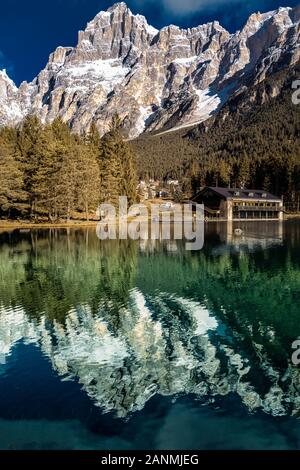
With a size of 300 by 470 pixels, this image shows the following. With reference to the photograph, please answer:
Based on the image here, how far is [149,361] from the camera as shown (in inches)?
463

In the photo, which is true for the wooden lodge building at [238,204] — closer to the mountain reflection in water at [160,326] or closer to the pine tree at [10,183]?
the pine tree at [10,183]

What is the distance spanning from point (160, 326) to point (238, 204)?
308 ft

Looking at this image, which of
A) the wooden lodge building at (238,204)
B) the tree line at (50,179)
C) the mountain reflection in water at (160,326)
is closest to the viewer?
the mountain reflection in water at (160,326)

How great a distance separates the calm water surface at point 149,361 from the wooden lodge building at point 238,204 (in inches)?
3163

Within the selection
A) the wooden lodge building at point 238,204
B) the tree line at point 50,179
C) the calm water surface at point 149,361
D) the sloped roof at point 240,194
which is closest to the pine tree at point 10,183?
the tree line at point 50,179

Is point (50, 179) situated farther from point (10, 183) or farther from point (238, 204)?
point (238, 204)

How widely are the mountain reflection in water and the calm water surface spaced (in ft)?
0.16

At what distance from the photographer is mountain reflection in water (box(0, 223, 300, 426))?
10180 millimetres

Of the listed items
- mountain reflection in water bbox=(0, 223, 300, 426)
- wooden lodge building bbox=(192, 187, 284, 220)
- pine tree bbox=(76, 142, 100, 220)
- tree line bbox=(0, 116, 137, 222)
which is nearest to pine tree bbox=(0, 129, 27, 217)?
tree line bbox=(0, 116, 137, 222)

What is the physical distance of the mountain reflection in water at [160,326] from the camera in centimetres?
1018

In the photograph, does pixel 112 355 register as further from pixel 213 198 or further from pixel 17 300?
Answer: pixel 213 198

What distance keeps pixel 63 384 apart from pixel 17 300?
9.81m

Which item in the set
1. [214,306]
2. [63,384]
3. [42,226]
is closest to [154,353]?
[63,384]

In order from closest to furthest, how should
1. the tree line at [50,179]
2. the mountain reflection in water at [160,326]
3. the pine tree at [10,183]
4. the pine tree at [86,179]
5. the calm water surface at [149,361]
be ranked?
the calm water surface at [149,361], the mountain reflection in water at [160,326], the pine tree at [10,183], the tree line at [50,179], the pine tree at [86,179]
